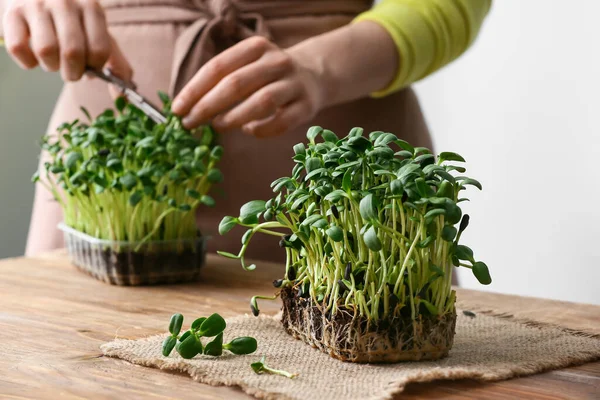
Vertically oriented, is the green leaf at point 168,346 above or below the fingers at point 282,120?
below

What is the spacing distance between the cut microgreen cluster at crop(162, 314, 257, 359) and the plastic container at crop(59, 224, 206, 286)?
371 mm

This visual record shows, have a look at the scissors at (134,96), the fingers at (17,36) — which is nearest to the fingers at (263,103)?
the scissors at (134,96)

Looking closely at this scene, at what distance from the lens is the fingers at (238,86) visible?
1.16 meters

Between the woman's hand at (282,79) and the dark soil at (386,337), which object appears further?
the woman's hand at (282,79)

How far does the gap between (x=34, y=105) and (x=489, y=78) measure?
1.49 m

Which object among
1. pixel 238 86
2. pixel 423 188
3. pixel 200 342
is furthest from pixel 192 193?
pixel 423 188

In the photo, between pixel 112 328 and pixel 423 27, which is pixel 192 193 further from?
pixel 423 27

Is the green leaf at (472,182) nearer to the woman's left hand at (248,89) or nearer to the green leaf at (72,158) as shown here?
the woman's left hand at (248,89)

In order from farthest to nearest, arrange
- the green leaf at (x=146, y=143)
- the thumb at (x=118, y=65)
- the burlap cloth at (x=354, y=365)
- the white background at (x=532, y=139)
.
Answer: the white background at (x=532, y=139)
the thumb at (x=118, y=65)
the green leaf at (x=146, y=143)
the burlap cloth at (x=354, y=365)

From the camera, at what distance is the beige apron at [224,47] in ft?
4.47

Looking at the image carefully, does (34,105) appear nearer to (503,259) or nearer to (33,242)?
(33,242)

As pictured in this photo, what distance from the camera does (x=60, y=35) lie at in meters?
1.20

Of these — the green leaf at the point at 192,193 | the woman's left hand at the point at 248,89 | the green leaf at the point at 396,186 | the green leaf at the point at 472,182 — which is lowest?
the green leaf at the point at 192,193

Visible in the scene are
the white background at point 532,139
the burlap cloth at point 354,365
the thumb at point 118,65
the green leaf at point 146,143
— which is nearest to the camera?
the burlap cloth at point 354,365
